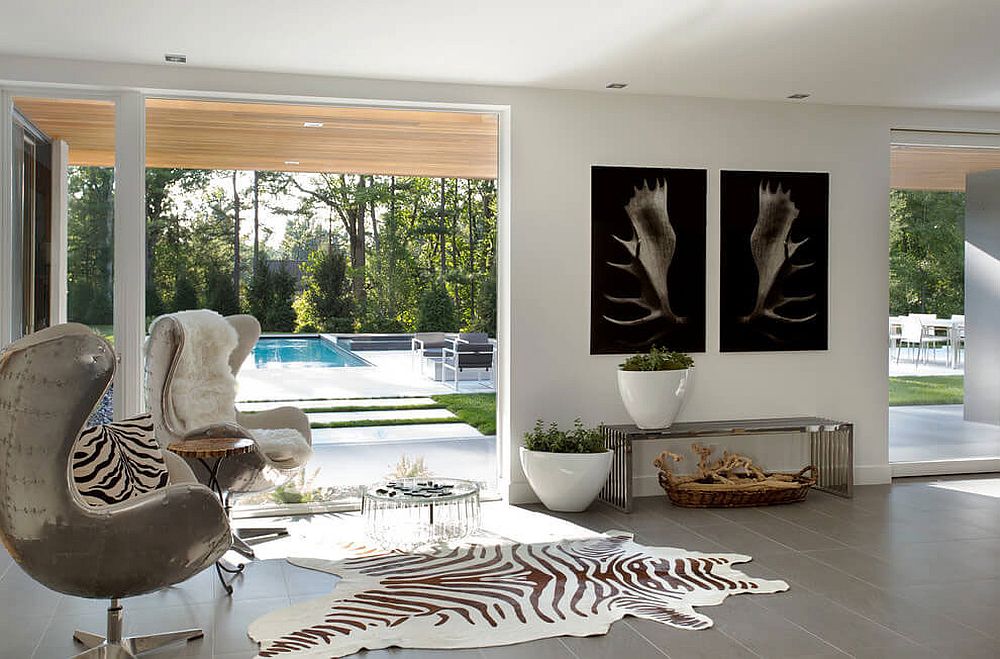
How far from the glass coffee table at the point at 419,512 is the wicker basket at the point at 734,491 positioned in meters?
1.39

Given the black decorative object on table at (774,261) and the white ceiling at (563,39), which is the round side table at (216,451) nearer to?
the white ceiling at (563,39)

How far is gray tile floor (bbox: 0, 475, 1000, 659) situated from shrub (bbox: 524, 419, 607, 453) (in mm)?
405

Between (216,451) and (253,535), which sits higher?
(216,451)

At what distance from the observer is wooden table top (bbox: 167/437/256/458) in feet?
14.3

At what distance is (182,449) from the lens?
171 inches

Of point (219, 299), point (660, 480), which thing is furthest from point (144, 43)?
point (660, 480)

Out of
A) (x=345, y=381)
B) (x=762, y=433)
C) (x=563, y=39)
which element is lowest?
(x=762, y=433)

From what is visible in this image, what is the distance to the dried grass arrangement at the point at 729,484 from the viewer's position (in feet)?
19.6

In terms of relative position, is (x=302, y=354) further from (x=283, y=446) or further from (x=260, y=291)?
(x=283, y=446)

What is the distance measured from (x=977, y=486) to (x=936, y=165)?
232 cm

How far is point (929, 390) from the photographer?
712cm

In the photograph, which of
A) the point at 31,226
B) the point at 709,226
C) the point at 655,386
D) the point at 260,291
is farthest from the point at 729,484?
the point at 31,226

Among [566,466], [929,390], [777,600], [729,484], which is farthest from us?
[929,390]

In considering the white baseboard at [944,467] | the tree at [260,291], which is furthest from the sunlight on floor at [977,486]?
the tree at [260,291]
